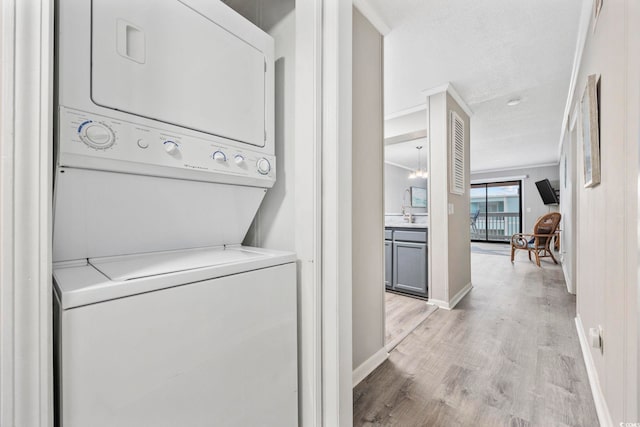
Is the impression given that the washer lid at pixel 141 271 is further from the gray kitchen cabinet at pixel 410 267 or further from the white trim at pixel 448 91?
the white trim at pixel 448 91

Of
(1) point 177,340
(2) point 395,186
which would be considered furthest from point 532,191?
(1) point 177,340

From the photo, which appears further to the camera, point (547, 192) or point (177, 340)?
point (547, 192)

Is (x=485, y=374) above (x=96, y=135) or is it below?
below

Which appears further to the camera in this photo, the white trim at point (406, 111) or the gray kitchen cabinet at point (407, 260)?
the white trim at point (406, 111)

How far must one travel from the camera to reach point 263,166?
1.00m

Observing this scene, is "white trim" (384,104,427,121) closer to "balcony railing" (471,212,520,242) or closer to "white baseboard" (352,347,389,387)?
"white baseboard" (352,347,389,387)

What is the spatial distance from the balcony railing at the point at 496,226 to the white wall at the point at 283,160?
31.2 ft

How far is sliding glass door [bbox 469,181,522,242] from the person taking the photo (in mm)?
8414

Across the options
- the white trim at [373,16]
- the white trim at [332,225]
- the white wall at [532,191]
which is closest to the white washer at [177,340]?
the white trim at [332,225]

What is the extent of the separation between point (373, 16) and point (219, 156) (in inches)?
63.4

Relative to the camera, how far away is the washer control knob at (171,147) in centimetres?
77

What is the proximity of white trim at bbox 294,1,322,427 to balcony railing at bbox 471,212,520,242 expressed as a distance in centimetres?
953

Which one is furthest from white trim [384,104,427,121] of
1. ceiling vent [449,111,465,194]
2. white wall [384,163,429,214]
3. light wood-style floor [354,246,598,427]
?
white wall [384,163,429,214]

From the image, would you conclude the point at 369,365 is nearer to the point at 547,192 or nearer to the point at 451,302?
the point at 451,302
